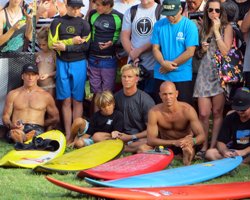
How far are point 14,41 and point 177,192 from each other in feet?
14.9

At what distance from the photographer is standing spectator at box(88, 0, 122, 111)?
1111 centimetres

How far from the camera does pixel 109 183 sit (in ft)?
26.5

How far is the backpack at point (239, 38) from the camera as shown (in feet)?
33.7

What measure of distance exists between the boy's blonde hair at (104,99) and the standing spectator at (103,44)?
64 centimetres

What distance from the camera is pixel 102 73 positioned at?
1119 cm

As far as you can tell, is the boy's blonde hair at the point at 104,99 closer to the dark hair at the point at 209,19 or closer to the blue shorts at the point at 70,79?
the blue shorts at the point at 70,79

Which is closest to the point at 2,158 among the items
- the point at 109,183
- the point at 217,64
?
the point at 109,183

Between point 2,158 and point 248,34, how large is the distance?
3.31m

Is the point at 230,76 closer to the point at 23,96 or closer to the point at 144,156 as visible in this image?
the point at 144,156

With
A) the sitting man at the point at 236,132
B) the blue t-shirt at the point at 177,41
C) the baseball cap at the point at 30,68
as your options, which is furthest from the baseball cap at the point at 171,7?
the baseball cap at the point at 30,68

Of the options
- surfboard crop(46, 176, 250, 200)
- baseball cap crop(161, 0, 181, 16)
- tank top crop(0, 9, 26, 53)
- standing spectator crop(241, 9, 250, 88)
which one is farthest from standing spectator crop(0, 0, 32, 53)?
surfboard crop(46, 176, 250, 200)

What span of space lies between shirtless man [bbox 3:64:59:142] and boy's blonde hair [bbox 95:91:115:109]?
973 millimetres

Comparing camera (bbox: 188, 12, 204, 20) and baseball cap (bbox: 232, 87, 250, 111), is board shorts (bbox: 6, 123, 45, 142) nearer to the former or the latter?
camera (bbox: 188, 12, 204, 20)

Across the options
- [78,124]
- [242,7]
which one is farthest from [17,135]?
[242,7]
